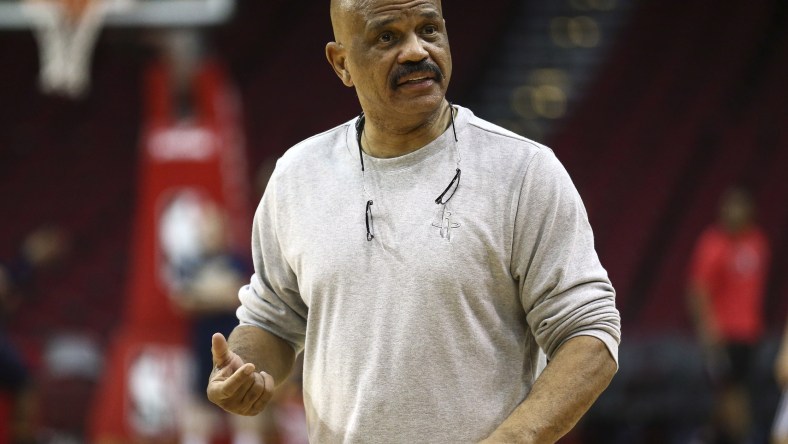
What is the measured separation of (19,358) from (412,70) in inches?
224

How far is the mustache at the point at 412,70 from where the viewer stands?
101 inches

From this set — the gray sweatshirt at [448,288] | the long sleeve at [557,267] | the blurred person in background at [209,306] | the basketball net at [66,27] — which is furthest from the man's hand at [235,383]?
the basketball net at [66,27]

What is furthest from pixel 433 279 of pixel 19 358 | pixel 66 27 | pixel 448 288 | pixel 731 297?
pixel 66 27

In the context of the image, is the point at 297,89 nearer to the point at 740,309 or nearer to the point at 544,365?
the point at 740,309

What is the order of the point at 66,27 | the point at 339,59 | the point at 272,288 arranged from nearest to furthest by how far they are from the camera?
the point at 339,59, the point at 272,288, the point at 66,27

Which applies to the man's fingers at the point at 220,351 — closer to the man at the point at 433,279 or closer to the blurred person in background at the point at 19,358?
the man at the point at 433,279

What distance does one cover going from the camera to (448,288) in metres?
2.52

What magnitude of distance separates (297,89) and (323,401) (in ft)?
35.9

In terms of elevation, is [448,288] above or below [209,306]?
above

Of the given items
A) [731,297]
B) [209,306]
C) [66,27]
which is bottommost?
[731,297]

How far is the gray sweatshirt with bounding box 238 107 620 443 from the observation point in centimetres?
253

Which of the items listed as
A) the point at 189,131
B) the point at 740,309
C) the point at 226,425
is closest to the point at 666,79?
the point at 740,309

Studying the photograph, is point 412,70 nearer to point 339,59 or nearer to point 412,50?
point 412,50

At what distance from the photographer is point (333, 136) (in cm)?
288
